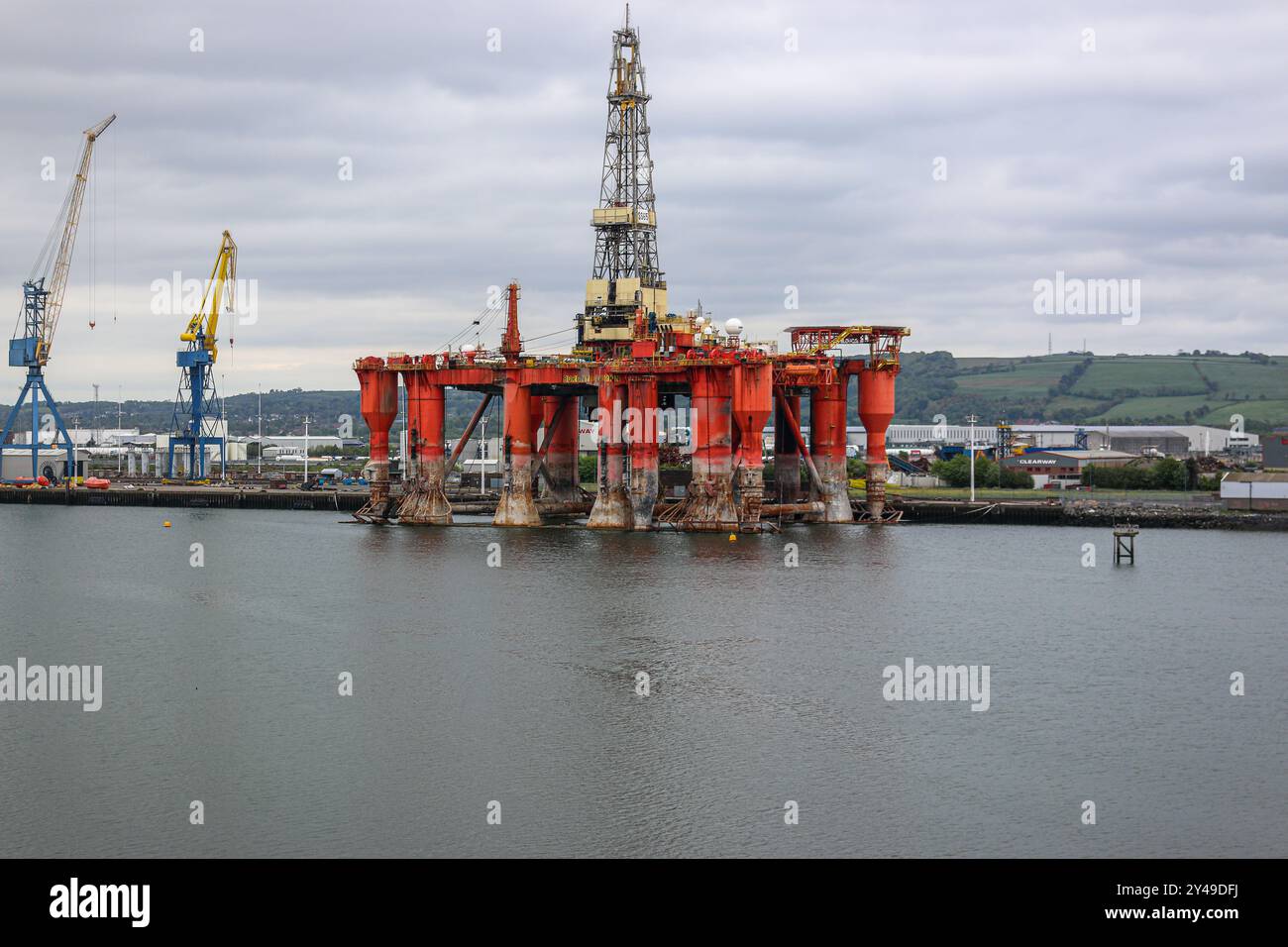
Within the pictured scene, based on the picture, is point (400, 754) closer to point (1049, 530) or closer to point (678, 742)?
point (678, 742)

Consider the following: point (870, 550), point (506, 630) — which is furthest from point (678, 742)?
point (870, 550)

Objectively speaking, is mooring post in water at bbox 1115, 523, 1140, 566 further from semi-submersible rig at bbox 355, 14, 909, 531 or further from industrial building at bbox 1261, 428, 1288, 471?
industrial building at bbox 1261, 428, 1288, 471

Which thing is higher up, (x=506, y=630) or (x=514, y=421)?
(x=514, y=421)

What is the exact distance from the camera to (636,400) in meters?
86.6

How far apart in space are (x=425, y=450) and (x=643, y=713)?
189 feet

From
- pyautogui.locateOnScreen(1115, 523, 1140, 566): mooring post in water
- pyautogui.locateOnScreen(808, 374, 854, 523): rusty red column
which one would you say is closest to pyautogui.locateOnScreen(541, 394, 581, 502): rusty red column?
pyautogui.locateOnScreen(808, 374, 854, 523): rusty red column

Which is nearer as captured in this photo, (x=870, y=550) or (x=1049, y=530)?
(x=870, y=550)

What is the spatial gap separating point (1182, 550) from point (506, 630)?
1805 inches

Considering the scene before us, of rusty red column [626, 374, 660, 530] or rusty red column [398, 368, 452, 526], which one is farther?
rusty red column [398, 368, 452, 526]

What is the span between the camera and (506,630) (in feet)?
168

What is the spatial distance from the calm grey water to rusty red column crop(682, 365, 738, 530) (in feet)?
48.3

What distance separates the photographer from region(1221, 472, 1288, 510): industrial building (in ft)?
318
